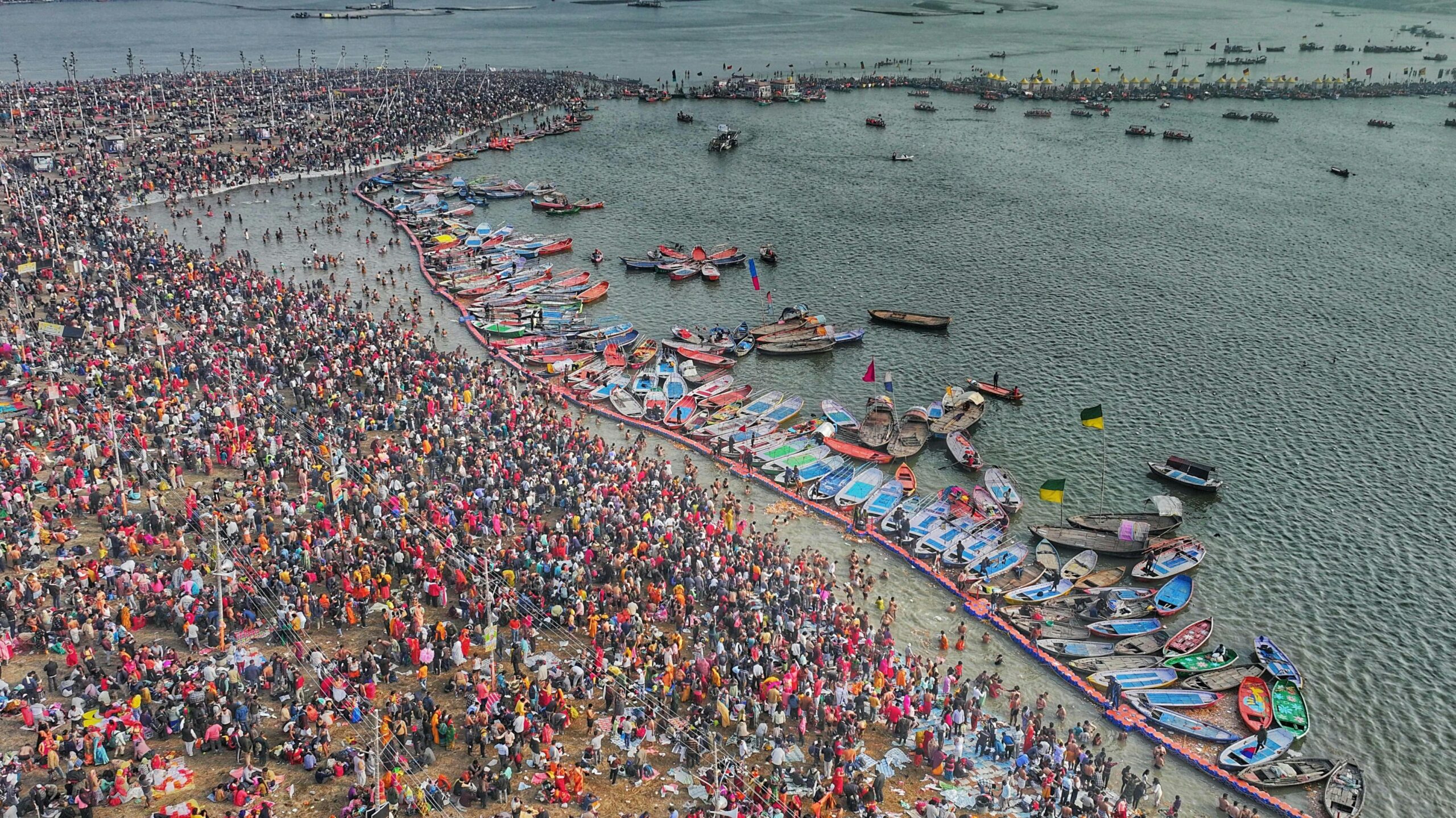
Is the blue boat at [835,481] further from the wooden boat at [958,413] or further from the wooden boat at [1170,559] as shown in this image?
the wooden boat at [1170,559]

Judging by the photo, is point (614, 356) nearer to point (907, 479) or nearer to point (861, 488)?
point (861, 488)

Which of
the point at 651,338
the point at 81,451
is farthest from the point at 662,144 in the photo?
the point at 81,451

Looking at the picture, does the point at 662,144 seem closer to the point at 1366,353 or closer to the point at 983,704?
the point at 1366,353

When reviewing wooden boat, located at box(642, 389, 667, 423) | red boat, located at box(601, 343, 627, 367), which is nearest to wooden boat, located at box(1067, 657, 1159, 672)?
wooden boat, located at box(642, 389, 667, 423)

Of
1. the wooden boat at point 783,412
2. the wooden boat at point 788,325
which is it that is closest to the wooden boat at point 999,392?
the wooden boat at point 783,412

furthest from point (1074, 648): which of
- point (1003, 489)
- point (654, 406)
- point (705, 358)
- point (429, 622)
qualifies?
point (705, 358)

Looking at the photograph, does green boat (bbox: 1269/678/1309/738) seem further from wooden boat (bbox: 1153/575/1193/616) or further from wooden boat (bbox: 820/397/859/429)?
wooden boat (bbox: 820/397/859/429)
